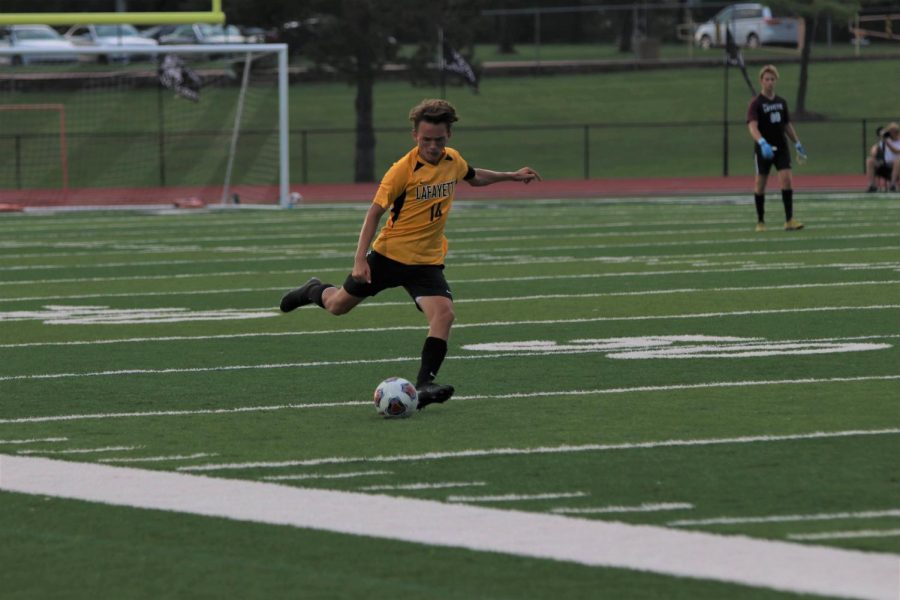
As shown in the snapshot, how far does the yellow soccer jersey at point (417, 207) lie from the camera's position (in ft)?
30.0

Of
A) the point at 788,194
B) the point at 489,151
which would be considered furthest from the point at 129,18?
the point at 489,151

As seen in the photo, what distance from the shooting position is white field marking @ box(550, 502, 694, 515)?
20.7 feet

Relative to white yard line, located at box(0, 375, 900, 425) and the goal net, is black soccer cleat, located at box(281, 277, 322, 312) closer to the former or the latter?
white yard line, located at box(0, 375, 900, 425)

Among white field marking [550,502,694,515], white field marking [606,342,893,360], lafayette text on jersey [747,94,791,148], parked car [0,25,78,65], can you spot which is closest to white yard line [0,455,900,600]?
white field marking [550,502,694,515]

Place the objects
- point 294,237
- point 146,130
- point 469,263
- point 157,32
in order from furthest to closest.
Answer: point 157,32, point 146,130, point 294,237, point 469,263

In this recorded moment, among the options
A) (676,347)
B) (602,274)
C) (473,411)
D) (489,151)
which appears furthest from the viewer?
(489,151)

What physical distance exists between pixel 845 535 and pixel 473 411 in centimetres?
316

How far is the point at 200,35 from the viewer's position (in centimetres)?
5606

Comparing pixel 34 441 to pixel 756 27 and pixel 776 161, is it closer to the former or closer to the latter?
pixel 776 161

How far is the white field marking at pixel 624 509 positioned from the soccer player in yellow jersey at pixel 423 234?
8.50ft

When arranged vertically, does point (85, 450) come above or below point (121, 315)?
above

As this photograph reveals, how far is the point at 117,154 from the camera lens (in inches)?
1715

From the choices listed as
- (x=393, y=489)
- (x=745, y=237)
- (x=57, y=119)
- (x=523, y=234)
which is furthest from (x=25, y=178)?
(x=393, y=489)

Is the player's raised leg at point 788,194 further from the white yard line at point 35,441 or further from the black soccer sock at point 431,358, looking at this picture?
the white yard line at point 35,441
